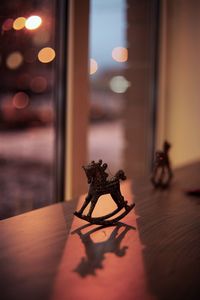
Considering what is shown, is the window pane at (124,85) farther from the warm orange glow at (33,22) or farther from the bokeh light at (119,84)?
the warm orange glow at (33,22)

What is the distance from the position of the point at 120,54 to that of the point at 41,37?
1.14 m

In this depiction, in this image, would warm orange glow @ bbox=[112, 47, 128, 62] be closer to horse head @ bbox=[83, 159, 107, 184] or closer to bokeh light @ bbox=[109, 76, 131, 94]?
bokeh light @ bbox=[109, 76, 131, 94]

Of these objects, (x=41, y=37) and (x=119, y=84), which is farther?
(x=119, y=84)

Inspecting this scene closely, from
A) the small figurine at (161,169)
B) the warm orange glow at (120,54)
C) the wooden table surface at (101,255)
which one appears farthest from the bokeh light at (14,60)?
the warm orange glow at (120,54)

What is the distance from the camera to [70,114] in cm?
251

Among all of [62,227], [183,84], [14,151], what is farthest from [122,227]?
[183,84]

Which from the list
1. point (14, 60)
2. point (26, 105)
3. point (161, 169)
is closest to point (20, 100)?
point (26, 105)

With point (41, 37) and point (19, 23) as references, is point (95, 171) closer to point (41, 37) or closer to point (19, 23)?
point (19, 23)

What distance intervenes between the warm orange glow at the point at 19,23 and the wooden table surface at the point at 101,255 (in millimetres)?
1049

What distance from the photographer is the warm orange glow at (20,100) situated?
92.7 inches

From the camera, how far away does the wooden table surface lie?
857 millimetres

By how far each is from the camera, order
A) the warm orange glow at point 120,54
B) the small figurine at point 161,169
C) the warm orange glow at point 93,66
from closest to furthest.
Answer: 1. the small figurine at point 161,169
2. the warm orange glow at point 93,66
3. the warm orange glow at point 120,54

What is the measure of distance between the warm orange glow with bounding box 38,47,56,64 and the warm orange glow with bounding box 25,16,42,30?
13 cm

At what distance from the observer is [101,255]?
1050 mm
